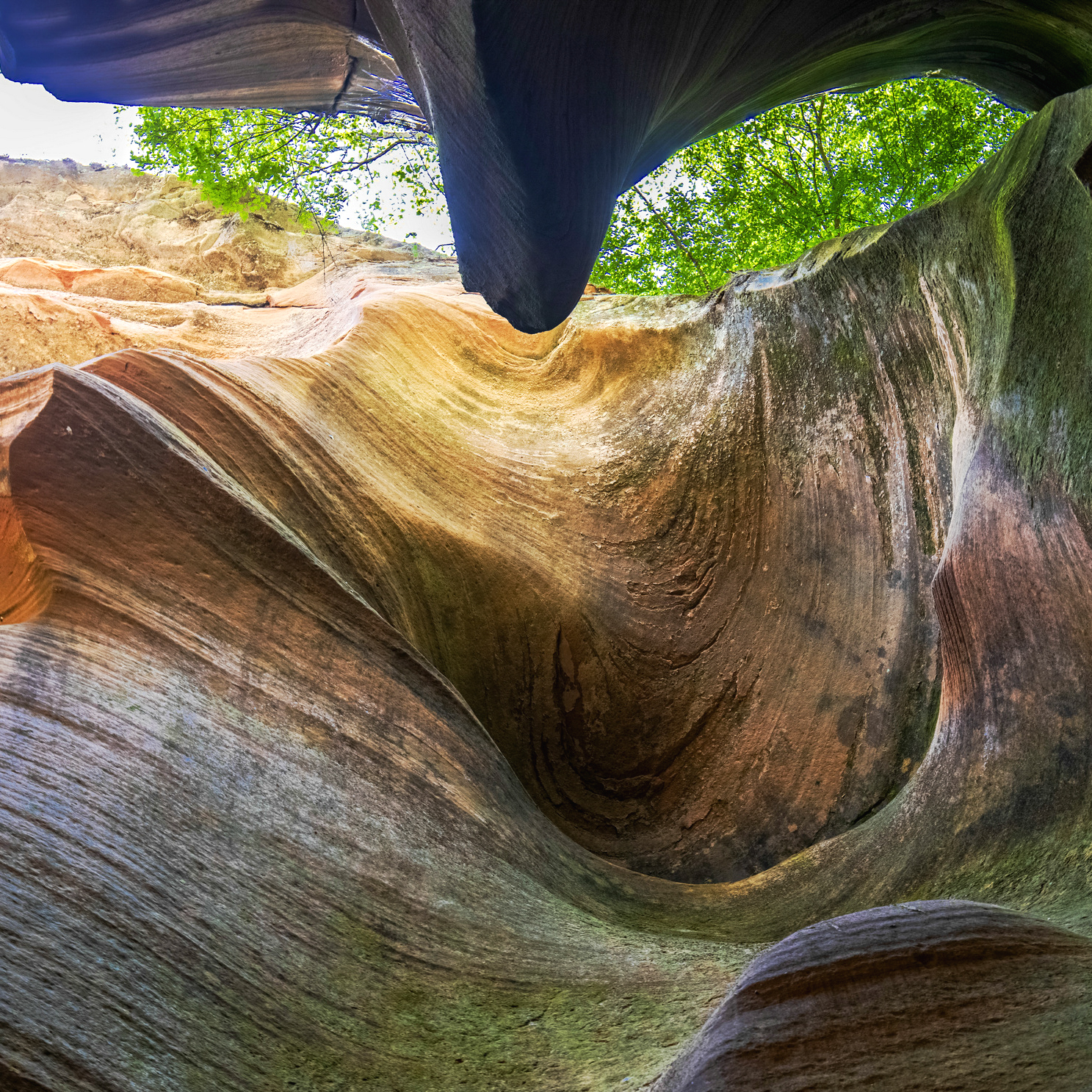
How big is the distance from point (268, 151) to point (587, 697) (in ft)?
23.8

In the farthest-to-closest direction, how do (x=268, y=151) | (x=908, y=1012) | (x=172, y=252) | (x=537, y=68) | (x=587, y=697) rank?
(x=172, y=252) → (x=268, y=151) → (x=587, y=697) → (x=537, y=68) → (x=908, y=1012)

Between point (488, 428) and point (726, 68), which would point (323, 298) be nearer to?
point (488, 428)

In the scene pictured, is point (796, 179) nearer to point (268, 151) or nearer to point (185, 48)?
point (268, 151)

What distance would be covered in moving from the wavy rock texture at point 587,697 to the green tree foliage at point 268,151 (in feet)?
10.6

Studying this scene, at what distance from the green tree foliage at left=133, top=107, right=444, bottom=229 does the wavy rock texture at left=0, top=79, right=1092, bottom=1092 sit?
3245 millimetres

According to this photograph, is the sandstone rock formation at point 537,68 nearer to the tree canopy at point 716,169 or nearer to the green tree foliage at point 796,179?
the tree canopy at point 716,169

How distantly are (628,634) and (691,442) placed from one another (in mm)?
1750

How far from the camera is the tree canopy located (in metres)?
9.47

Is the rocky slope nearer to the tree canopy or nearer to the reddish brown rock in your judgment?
the tree canopy

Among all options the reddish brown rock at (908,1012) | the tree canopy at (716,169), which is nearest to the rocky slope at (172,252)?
the tree canopy at (716,169)

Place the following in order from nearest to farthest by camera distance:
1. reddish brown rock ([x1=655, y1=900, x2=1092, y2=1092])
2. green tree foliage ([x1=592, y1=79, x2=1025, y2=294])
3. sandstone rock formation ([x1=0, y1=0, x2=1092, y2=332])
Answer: reddish brown rock ([x1=655, y1=900, x2=1092, y2=1092])
sandstone rock formation ([x1=0, y1=0, x2=1092, y2=332])
green tree foliage ([x1=592, y1=79, x2=1025, y2=294])

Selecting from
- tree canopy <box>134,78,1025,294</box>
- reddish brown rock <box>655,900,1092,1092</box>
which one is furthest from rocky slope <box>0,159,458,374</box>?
reddish brown rock <box>655,900,1092,1092</box>

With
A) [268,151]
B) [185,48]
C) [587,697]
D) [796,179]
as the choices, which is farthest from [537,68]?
[796,179]

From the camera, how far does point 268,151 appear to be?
376 inches
